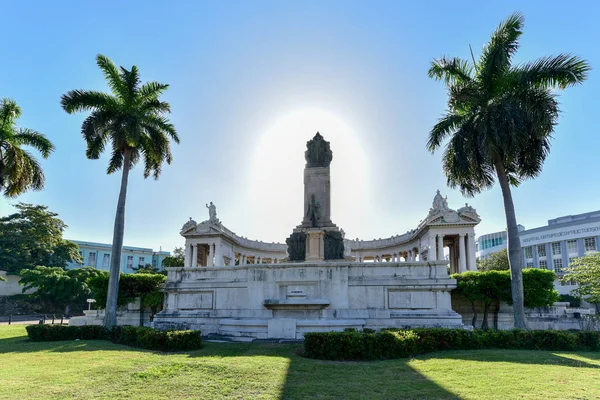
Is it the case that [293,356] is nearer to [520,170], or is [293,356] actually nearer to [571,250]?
[520,170]

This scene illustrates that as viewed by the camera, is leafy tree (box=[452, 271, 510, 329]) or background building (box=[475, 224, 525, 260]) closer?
leafy tree (box=[452, 271, 510, 329])

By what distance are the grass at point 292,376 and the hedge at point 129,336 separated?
1064mm

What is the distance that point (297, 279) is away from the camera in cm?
1848

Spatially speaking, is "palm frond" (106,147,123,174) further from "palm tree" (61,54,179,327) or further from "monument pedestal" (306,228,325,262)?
"monument pedestal" (306,228,325,262)

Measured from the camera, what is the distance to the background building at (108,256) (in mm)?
87844

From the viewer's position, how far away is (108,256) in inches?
3679

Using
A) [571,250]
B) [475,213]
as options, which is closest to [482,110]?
[475,213]

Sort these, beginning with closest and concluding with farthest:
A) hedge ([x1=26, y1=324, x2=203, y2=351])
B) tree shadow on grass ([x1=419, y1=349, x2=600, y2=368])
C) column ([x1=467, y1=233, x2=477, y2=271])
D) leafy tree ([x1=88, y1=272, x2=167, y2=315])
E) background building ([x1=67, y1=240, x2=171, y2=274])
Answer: tree shadow on grass ([x1=419, y1=349, x2=600, y2=368]), hedge ([x1=26, y1=324, x2=203, y2=351]), leafy tree ([x1=88, y1=272, x2=167, y2=315]), column ([x1=467, y1=233, x2=477, y2=271]), background building ([x1=67, y1=240, x2=171, y2=274])

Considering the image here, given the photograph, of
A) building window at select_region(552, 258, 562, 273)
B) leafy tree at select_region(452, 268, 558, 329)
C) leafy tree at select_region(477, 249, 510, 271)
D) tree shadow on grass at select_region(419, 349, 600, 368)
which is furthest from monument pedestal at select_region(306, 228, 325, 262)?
building window at select_region(552, 258, 562, 273)

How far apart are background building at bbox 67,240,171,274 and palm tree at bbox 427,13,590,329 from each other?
264 ft

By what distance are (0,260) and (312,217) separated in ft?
151

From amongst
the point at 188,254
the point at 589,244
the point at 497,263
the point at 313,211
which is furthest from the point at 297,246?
the point at 589,244

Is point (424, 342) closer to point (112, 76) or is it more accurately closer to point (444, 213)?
point (112, 76)

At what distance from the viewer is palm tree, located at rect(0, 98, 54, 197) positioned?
22.0 metres
